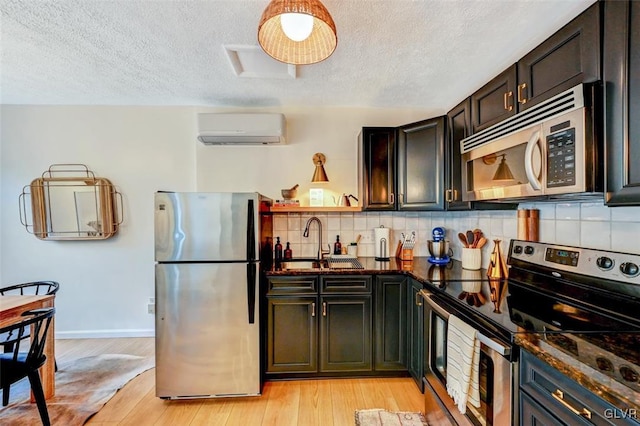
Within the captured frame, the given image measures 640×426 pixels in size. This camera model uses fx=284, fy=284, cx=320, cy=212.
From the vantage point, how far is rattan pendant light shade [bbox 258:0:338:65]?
112 centimetres

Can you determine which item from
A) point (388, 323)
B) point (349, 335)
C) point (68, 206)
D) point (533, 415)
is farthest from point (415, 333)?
point (68, 206)

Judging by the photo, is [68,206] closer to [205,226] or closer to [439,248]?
[205,226]

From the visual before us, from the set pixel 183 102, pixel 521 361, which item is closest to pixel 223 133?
pixel 183 102

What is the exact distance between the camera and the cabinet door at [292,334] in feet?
7.40

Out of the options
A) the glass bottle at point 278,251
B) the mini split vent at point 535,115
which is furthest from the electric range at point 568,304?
the glass bottle at point 278,251

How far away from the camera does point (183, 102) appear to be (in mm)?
2912

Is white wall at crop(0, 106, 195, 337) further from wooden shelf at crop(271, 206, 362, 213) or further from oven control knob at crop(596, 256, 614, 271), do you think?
oven control knob at crop(596, 256, 614, 271)

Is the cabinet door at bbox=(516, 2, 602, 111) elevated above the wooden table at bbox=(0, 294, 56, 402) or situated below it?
above

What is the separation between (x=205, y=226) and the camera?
2076 millimetres

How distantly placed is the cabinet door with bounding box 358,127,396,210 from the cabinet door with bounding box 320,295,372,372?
0.90 metres

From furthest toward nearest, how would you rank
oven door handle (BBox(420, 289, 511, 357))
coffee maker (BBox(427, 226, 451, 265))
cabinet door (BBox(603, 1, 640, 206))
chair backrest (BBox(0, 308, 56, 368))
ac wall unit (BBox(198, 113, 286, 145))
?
ac wall unit (BBox(198, 113, 286, 145)), coffee maker (BBox(427, 226, 451, 265)), chair backrest (BBox(0, 308, 56, 368)), oven door handle (BBox(420, 289, 511, 357)), cabinet door (BBox(603, 1, 640, 206))

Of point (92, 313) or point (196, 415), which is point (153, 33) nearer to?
point (196, 415)

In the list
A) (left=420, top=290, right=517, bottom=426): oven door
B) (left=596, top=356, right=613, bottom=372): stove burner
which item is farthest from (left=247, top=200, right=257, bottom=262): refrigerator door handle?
(left=596, top=356, right=613, bottom=372): stove burner

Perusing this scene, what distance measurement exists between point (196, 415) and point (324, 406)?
0.89 m
